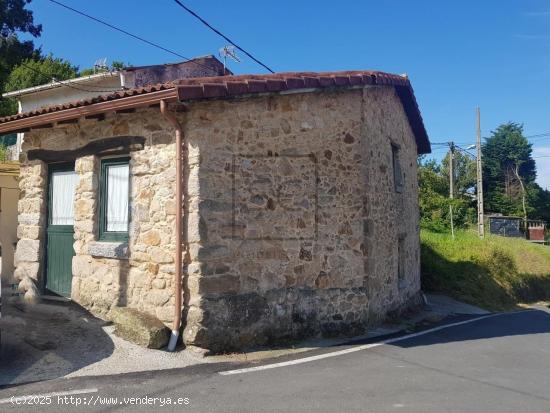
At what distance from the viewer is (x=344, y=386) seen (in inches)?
199

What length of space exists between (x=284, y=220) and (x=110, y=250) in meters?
2.79

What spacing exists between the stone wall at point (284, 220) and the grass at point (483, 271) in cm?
740

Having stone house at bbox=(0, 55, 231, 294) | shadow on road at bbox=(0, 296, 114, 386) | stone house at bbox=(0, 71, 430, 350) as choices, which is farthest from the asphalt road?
stone house at bbox=(0, 55, 231, 294)

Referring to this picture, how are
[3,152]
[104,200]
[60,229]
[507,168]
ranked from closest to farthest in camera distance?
1. [104,200]
2. [60,229]
3. [3,152]
4. [507,168]

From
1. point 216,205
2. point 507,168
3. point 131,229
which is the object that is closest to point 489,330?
point 216,205

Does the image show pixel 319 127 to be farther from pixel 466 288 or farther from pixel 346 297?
pixel 466 288

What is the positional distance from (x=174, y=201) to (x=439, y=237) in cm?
1463

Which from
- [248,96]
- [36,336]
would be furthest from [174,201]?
[36,336]

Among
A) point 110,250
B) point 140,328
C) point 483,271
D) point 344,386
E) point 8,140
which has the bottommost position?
point 344,386

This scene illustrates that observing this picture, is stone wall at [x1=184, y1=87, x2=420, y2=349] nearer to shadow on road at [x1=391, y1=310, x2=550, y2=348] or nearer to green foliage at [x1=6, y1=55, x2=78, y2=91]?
shadow on road at [x1=391, y1=310, x2=550, y2=348]

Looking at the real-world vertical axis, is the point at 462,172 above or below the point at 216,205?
above

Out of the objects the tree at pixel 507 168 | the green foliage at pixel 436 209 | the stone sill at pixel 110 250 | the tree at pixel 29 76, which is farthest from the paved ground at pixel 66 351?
the tree at pixel 507 168

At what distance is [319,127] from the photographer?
7.78 m

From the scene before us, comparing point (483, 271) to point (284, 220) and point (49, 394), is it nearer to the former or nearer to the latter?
point (284, 220)
